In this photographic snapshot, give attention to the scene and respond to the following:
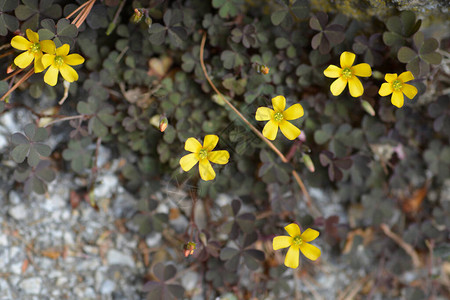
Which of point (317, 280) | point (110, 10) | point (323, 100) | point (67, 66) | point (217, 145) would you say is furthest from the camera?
point (317, 280)

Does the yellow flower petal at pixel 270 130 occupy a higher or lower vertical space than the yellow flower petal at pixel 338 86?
lower

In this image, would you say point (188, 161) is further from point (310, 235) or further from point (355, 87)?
point (355, 87)

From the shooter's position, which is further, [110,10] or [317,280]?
[317,280]

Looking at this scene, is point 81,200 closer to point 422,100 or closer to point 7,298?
point 7,298

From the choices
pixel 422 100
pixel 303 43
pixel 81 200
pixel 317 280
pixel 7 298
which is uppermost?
pixel 303 43

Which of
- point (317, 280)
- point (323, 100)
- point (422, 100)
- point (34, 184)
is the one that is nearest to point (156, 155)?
point (34, 184)

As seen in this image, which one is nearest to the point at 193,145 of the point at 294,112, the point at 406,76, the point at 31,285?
the point at 294,112

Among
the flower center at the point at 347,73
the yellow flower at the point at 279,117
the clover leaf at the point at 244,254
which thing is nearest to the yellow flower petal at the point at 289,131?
the yellow flower at the point at 279,117

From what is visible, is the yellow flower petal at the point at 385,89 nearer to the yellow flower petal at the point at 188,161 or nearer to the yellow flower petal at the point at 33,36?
the yellow flower petal at the point at 188,161
